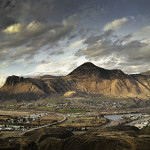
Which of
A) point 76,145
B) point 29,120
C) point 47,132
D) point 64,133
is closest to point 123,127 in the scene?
point 64,133

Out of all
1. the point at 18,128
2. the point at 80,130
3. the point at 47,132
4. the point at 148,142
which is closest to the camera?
the point at 148,142

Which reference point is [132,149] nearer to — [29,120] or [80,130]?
[80,130]

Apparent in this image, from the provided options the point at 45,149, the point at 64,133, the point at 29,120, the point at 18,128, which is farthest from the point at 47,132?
the point at 29,120

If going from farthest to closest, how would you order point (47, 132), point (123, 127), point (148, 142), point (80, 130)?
point (80, 130)
point (123, 127)
point (47, 132)
point (148, 142)

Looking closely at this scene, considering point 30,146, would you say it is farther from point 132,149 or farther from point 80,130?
point 80,130

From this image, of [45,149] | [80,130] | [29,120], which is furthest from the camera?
[29,120]

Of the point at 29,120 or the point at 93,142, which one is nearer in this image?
the point at 93,142

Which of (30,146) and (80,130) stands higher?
(30,146)

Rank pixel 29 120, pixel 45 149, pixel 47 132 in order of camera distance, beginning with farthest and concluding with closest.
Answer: pixel 29 120 → pixel 47 132 → pixel 45 149

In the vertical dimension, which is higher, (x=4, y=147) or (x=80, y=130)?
(x=4, y=147)
